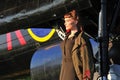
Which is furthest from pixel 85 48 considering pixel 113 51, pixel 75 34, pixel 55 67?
pixel 55 67

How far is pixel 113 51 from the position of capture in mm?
6328

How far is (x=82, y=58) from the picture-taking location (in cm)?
545

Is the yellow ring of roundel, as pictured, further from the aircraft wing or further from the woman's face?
the woman's face

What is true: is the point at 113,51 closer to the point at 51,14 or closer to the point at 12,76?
the point at 51,14

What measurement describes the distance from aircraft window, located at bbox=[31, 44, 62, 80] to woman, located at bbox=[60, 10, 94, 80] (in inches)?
110

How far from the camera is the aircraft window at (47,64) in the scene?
8617mm

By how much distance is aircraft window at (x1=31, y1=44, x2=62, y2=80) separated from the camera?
862 centimetres

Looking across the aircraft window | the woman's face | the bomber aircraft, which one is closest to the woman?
the woman's face

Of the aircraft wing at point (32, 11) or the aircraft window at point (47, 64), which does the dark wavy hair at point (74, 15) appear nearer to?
the aircraft wing at point (32, 11)

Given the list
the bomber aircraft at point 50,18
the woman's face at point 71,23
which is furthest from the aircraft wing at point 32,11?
the woman's face at point 71,23

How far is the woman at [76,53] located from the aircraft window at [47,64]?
9.21ft

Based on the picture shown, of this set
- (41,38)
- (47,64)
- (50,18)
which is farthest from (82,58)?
(41,38)

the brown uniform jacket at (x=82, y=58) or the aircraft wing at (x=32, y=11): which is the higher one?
the aircraft wing at (x=32, y=11)

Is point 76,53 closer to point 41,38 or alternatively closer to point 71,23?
point 71,23
